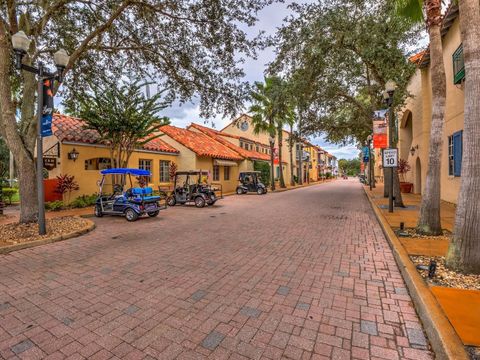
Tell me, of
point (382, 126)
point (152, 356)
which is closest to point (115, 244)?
point (152, 356)

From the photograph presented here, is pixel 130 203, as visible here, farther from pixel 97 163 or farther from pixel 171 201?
pixel 97 163

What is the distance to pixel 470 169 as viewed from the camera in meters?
3.92

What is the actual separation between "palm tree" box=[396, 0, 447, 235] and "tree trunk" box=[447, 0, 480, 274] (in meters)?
2.00

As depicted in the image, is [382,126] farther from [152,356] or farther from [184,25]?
[152,356]

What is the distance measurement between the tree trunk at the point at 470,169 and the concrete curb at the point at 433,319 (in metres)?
0.71

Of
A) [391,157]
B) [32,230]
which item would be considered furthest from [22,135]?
[391,157]

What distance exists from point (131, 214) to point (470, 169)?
9.37 metres

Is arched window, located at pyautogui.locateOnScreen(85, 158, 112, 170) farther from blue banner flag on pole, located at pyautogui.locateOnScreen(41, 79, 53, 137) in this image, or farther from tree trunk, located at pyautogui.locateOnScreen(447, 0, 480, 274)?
tree trunk, located at pyautogui.locateOnScreen(447, 0, 480, 274)

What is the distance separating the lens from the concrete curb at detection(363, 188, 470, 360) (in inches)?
88.0

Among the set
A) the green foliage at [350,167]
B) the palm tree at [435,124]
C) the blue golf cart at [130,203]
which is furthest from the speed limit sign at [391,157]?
the green foliage at [350,167]

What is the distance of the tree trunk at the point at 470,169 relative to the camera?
12.6ft

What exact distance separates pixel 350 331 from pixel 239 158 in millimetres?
22846

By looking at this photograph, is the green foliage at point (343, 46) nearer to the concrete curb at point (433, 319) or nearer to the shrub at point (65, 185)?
the concrete curb at point (433, 319)

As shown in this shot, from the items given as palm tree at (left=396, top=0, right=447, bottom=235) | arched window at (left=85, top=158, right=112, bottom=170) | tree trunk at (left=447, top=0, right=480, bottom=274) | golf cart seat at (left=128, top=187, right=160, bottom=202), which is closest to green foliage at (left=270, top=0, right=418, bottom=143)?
palm tree at (left=396, top=0, right=447, bottom=235)
